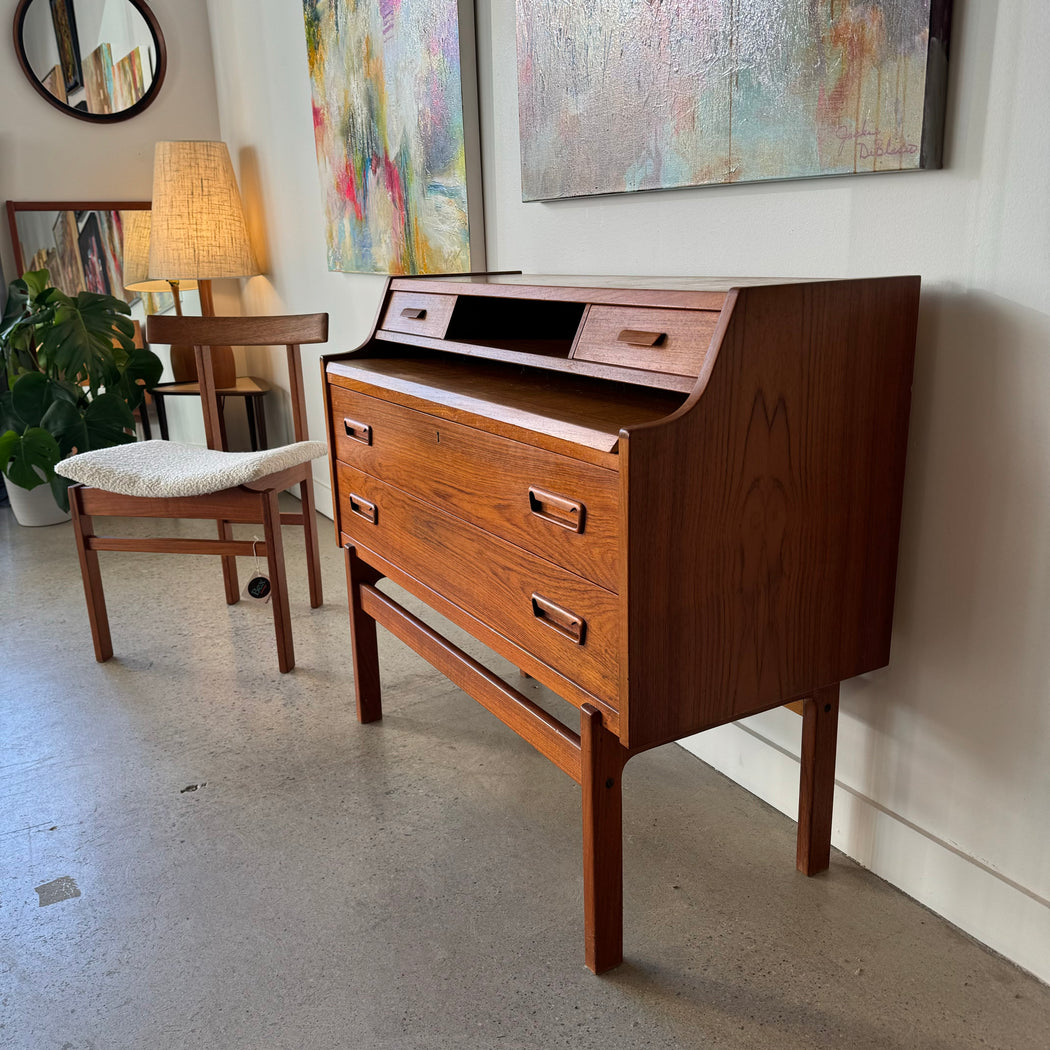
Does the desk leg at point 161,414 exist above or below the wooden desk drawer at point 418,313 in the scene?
below

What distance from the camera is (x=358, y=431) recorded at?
1.91m

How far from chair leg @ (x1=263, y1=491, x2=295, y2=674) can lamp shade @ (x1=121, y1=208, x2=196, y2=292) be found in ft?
7.32

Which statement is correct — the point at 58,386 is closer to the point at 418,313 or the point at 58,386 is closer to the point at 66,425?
the point at 66,425

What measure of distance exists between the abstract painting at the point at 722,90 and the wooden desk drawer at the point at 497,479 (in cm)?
63

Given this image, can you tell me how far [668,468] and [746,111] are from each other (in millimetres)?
747

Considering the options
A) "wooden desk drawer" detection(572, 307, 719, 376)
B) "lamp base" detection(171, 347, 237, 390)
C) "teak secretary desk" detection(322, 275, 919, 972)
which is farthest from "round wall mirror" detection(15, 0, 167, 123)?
"wooden desk drawer" detection(572, 307, 719, 376)

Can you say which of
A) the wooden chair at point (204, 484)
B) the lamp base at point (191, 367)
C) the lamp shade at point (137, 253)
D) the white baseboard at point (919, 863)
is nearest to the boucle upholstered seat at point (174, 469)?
the wooden chair at point (204, 484)

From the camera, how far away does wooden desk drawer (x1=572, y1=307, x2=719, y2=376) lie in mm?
1247

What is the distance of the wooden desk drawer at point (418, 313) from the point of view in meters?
1.82

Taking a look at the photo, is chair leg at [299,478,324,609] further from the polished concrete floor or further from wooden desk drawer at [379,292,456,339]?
wooden desk drawer at [379,292,456,339]

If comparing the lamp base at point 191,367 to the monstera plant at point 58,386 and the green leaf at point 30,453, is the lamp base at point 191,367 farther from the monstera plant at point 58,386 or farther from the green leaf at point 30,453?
the green leaf at point 30,453

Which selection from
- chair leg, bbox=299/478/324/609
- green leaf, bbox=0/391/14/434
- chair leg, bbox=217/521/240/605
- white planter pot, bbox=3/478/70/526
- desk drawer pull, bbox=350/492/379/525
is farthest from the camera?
white planter pot, bbox=3/478/70/526

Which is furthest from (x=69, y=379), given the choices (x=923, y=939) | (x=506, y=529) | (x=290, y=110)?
(x=923, y=939)
